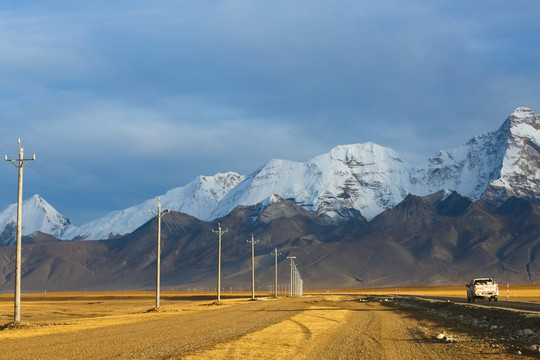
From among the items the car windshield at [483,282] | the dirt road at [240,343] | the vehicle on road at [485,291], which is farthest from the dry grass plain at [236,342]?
the car windshield at [483,282]

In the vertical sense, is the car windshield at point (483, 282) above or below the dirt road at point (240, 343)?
above

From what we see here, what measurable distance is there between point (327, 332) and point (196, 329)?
599 cm

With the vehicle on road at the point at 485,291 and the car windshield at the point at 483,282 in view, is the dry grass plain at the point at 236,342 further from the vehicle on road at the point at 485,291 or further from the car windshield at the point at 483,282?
the car windshield at the point at 483,282

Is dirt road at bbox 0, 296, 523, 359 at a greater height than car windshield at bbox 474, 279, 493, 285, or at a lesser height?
lesser

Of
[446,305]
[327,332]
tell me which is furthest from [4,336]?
[446,305]

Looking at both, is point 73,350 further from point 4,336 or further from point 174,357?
point 4,336

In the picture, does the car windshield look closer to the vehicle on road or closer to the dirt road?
the vehicle on road

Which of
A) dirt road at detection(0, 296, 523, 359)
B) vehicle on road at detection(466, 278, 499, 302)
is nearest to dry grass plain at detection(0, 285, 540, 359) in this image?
dirt road at detection(0, 296, 523, 359)

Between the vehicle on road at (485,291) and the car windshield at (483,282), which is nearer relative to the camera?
the vehicle on road at (485,291)

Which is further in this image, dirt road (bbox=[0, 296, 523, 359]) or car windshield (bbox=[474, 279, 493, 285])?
car windshield (bbox=[474, 279, 493, 285])

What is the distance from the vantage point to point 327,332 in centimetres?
3027

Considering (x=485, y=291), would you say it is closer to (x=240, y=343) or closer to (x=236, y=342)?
(x=236, y=342)

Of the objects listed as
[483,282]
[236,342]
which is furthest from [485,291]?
[236,342]

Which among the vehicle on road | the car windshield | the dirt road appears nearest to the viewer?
the dirt road
